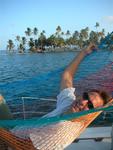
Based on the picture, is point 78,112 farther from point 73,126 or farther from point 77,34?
point 77,34

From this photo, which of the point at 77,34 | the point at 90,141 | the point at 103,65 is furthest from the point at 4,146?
the point at 77,34

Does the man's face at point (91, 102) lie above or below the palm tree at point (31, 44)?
above

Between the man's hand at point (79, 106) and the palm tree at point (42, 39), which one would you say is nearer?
the man's hand at point (79, 106)

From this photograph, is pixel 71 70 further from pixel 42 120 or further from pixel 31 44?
pixel 31 44

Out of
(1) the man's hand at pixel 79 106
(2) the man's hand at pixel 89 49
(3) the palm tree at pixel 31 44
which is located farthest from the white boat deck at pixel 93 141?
(3) the palm tree at pixel 31 44

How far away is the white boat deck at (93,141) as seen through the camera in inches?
→ 210

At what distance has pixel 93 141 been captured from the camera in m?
5.55

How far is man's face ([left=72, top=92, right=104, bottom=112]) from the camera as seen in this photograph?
3826 mm

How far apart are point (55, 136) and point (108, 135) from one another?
2.21 meters

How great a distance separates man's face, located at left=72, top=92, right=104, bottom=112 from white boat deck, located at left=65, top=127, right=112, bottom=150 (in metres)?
1.48

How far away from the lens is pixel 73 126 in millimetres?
3738

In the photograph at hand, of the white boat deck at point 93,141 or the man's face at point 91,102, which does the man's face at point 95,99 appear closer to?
the man's face at point 91,102

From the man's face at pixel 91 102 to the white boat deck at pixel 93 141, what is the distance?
1.48 meters

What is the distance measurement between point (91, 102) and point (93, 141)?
1.81 meters
